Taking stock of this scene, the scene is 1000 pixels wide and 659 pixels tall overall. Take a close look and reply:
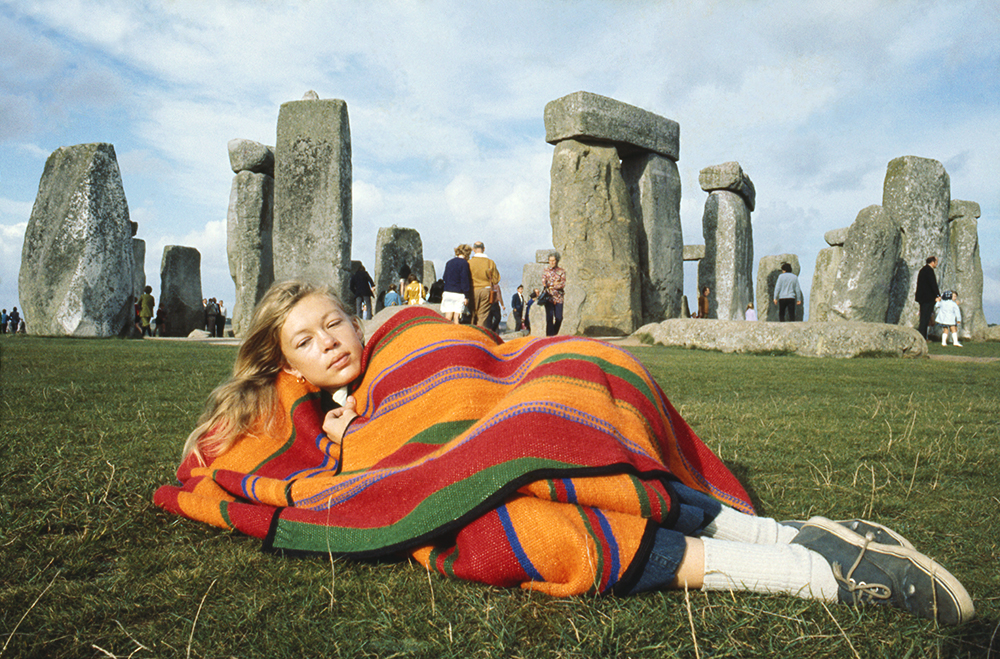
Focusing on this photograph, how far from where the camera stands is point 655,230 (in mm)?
14859

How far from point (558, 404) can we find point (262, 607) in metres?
0.83

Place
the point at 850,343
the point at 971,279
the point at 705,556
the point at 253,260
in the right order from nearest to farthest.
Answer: the point at 705,556 < the point at 850,343 < the point at 253,260 < the point at 971,279

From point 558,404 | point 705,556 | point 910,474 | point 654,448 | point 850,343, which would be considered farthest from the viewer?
point 850,343

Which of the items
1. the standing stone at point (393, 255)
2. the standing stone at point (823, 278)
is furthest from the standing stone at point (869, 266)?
the standing stone at point (393, 255)

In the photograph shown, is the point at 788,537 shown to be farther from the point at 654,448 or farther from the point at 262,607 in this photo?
the point at 262,607

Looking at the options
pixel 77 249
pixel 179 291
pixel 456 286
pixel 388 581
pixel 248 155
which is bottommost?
pixel 388 581

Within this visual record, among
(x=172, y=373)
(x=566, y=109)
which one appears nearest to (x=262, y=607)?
(x=172, y=373)

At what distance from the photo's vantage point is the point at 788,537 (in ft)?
6.23

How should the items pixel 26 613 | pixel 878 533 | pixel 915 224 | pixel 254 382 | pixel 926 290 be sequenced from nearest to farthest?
pixel 26 613 → pixel 878 533 → pixel 254 382 → pixel 926 290 → pixel 915 224

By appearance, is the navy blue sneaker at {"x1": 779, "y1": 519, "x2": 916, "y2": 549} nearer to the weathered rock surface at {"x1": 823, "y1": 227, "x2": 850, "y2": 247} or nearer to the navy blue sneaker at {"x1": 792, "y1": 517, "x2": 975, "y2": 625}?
the navy blue sneaker at {"x1": 792, "y1": 517, "x2": 975, "y2": 625}

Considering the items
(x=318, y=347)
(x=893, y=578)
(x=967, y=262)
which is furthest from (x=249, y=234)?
(x=967, y=262)

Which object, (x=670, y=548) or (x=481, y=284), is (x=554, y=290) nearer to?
(x=481, y=284)

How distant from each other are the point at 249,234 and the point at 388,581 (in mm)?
14492

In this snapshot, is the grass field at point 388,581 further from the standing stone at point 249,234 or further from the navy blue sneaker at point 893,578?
the standing stone at point 249,234
